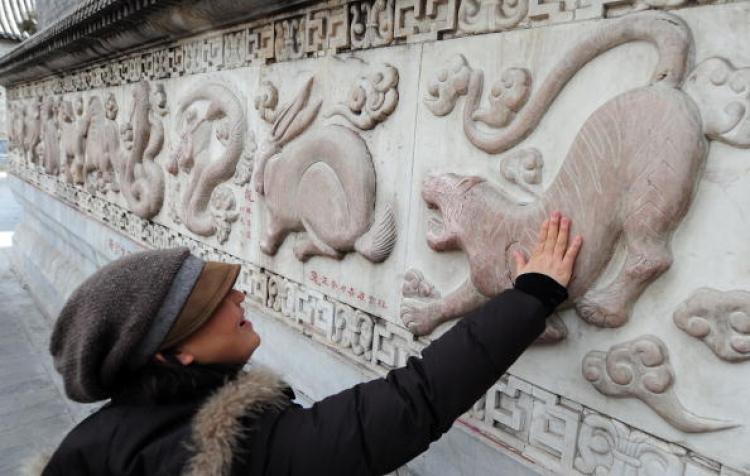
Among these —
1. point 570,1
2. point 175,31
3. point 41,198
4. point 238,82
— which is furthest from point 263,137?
point 41,198

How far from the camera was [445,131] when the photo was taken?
5.59 ft

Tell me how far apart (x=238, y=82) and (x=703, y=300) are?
7.32 ft

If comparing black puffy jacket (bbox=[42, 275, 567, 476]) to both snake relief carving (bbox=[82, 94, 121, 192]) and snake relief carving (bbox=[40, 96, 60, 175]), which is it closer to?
snake relief carving (bbox=[82, 94, 121, 192])

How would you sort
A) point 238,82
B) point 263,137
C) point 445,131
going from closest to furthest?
point 445,131
point 263,137
point 238,82

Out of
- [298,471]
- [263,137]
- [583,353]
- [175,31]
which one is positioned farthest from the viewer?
[175,31]

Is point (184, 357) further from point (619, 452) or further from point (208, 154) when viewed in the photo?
point (208, 154)

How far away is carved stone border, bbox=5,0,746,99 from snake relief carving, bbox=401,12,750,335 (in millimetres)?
101

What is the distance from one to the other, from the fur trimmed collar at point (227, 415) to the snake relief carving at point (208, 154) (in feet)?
5.40

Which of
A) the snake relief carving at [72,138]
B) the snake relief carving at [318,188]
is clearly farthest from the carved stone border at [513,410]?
the snake relief carving at [72,138]

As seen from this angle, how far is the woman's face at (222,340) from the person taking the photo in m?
1.19

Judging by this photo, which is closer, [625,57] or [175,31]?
[625,57]

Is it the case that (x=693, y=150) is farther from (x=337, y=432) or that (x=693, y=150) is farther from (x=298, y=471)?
(x=298, y=471)

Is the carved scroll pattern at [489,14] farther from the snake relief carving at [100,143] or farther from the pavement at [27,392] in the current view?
the snake relief carving at [100,143]

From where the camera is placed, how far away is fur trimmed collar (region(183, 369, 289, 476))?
1.06 metres
